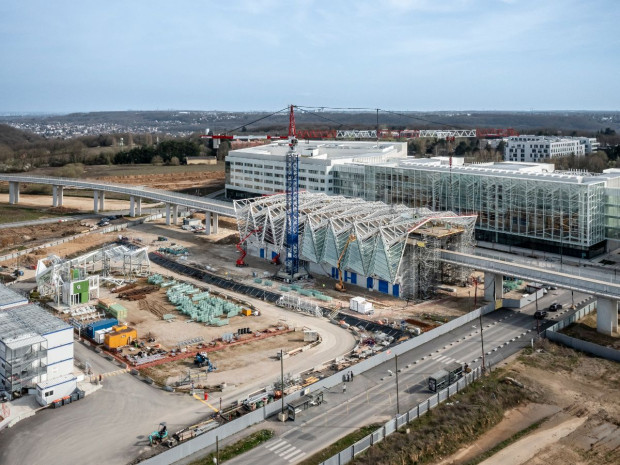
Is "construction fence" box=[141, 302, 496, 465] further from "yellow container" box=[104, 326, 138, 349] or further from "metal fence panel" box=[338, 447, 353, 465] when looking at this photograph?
"yellow container" box=[104, 326, 138, 349]

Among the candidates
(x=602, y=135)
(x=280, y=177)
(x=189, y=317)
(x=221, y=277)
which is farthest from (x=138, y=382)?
(x=602, y=135)

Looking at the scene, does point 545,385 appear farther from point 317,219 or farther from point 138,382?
point 317,219

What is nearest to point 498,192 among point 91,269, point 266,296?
point 266,296

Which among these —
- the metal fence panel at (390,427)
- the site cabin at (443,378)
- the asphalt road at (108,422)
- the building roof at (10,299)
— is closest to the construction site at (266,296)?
the asphalt road at (108,422)

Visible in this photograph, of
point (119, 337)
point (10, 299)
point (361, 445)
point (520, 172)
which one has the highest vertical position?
point (520, 172)

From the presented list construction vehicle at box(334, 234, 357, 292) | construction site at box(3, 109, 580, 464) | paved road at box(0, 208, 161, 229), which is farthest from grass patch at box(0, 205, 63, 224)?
construction vehicle at box(334, 234, 357, 292)

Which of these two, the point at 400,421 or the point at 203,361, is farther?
the point at 203,361

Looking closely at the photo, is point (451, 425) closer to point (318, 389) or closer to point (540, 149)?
point (318, 389)

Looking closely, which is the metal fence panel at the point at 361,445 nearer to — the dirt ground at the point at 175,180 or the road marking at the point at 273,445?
the road marking at the point at 273,445
